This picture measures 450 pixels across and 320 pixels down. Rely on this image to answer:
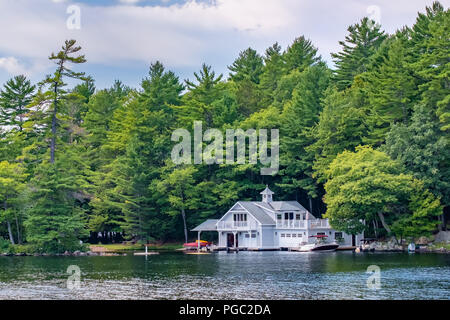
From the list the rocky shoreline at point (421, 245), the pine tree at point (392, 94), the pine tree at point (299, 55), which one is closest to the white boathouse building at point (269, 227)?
the rocky shoreline at point (421, 245)

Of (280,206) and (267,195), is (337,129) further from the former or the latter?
(267,195)

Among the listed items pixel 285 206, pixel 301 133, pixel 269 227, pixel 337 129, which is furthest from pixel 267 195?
pixel 337 129

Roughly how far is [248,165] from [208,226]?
8.12m

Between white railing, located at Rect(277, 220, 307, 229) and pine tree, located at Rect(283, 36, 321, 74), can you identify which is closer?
white railing, located at Rect(277, 220, 307, 229)

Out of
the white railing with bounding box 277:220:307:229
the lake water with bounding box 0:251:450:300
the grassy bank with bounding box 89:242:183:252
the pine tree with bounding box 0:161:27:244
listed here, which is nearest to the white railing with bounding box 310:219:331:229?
the white railing with bounding box 277:220:307:229

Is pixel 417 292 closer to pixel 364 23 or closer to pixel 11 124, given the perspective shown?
pixel 364 23

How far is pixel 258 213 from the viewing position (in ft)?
220

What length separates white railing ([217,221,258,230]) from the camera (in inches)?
2616

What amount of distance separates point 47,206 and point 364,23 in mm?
45891

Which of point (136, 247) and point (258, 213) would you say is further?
point (136, 247)

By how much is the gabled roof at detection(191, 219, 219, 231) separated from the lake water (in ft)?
42.6

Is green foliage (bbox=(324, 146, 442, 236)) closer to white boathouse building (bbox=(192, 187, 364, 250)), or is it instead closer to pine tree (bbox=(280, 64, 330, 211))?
white boathouse building (bbox=(192, 187, 364, 250))

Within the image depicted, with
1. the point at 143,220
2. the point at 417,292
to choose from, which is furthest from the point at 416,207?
the point at 143,220

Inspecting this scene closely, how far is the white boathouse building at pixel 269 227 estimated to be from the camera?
210ft
